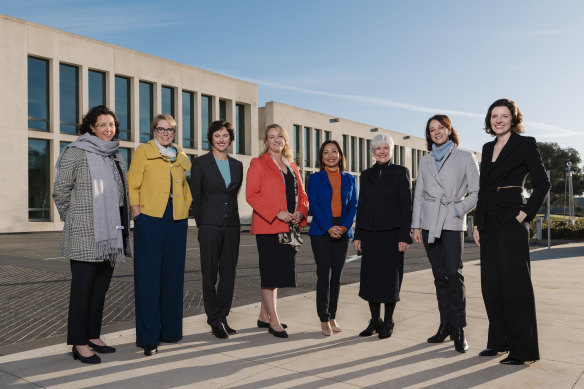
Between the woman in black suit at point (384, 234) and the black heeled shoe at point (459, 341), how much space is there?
0.66m

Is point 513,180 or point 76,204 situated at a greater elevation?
point 513,180

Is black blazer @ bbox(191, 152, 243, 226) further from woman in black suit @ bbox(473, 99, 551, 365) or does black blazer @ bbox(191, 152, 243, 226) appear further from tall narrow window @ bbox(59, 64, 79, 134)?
tall narrow window @ bbox(59, 64, 79, 134)

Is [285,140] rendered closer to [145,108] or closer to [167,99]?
[145,108]

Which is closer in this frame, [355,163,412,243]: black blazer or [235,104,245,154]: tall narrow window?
[355,163,412,243]: black blazer

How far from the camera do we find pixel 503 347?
4.06 m

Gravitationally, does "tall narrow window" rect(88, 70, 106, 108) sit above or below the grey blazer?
above

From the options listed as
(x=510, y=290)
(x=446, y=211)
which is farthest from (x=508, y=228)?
(x=446, y=211)

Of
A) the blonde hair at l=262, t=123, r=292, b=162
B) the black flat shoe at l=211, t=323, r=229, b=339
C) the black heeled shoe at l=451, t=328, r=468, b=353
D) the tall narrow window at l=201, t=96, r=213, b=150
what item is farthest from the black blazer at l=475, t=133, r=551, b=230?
the tall narrow window at l=201, t=96, r=213, b=150

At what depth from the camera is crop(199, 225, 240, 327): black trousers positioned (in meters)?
4.74

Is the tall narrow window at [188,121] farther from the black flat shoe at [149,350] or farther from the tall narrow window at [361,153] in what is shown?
the black flat shoe at [149,350]

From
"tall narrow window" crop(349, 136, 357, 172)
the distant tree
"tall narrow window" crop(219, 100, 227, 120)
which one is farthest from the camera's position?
the distant tree

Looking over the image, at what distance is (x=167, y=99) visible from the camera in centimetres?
3127

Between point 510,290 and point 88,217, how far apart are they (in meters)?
3.33

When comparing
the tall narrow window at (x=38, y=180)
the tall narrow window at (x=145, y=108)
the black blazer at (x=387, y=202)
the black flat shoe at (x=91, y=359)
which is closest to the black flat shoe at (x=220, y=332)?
the black flat shoe at (x=91, y=359)
